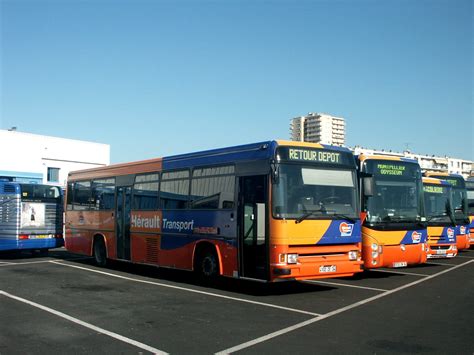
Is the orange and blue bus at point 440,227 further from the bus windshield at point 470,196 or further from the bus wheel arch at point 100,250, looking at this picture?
the bus wheel arch at point 100,250

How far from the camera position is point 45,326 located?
26.1 ft

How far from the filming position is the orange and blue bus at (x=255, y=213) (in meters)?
10.4

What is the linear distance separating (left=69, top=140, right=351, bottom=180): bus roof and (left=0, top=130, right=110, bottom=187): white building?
2999 centimetres

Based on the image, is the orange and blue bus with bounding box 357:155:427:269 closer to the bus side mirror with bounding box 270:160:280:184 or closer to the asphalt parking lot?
the asphalt parking lot

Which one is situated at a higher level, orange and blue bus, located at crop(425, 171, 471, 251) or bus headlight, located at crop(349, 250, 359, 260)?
orange and blue bus, located at crop(425, 171, 471, 251)

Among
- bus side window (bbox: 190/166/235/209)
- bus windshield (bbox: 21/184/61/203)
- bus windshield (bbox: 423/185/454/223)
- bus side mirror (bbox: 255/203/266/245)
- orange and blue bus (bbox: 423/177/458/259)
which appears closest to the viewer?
bus side mirror (bbox: 255/203/266/245)

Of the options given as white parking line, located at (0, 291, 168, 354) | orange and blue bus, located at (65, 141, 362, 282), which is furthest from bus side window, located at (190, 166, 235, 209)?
white parking line, located at (0, 291, 168, 354)

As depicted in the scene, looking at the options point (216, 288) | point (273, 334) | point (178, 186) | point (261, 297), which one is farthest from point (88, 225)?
point (273, 334)

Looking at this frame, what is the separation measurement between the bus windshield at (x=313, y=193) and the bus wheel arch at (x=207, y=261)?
230 centimetres

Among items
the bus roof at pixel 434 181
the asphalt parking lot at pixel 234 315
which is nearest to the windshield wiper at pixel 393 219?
the asphalt parking lot at pixel 234 315

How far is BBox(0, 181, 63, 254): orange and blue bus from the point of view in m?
19.0

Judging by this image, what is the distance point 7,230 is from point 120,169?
6044 mm

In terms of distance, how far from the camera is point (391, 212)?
509 inches

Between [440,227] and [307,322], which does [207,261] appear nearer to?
[307,322]
